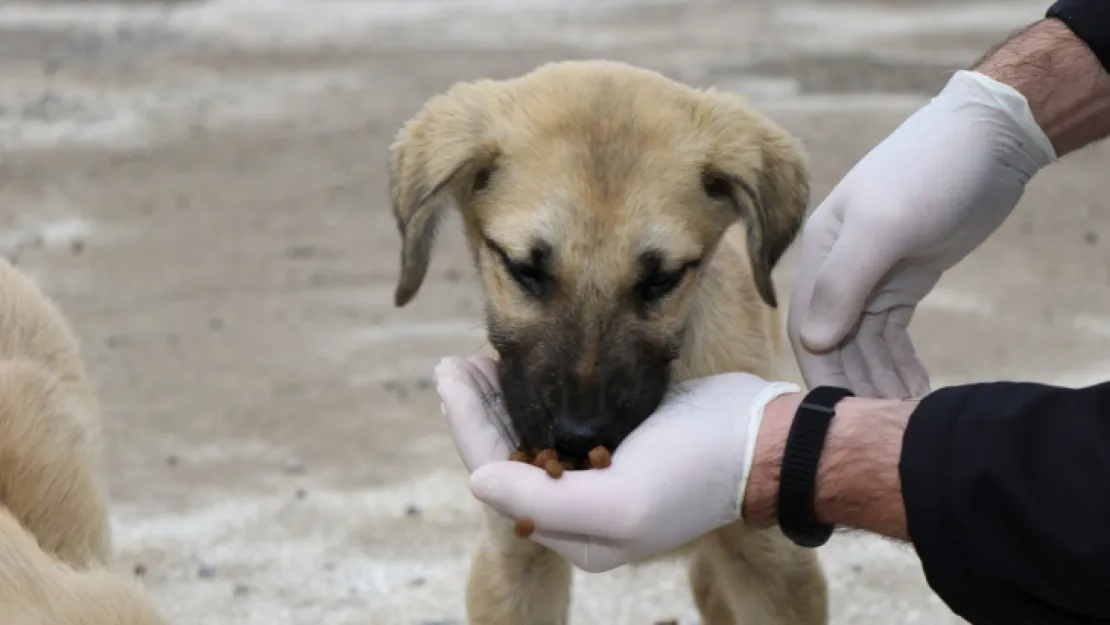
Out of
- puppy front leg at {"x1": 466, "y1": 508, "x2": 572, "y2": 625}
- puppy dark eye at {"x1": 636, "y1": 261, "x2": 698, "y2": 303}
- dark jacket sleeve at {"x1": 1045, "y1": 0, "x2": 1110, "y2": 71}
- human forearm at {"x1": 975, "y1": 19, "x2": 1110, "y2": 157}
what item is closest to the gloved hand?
puppy dark eye at {"x1": 636, "y1": 261, "x2": 698, "y2": 303}

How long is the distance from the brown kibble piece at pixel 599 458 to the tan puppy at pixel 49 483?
35.2 inches

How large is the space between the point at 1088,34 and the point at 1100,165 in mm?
6394

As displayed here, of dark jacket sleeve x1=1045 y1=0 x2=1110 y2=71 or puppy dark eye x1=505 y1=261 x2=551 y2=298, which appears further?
dark jacket sleeve x1=1045 y1=0 x2=1110 y2=71

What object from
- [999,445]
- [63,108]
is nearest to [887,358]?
[999,445]

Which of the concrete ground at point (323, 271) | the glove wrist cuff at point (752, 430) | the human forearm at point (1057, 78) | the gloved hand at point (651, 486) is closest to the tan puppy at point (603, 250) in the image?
the gloved hand at point (651, 486)

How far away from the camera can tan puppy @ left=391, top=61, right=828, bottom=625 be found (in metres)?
2.89

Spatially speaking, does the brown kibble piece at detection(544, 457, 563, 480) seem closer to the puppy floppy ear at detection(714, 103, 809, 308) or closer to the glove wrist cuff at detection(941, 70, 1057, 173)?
the puppy floppy ear at detection(714, 103, 809, 308)

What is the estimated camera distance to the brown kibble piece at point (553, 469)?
2.62 metres

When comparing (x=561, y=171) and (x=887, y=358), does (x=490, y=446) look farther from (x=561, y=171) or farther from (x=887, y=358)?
(x=887, y=358)

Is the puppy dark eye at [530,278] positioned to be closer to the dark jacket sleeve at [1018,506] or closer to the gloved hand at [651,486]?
the gloved hand at [651,486]

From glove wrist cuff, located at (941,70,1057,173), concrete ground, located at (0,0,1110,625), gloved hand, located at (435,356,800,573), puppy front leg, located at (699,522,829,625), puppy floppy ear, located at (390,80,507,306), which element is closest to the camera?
gloved hand, located at (435,356,800,573)

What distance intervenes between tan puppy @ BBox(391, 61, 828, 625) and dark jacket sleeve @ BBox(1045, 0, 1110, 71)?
680mm

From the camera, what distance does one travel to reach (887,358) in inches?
129

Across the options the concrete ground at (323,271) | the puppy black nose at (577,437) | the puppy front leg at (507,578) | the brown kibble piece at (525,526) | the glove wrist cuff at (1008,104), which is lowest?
the concrete ground at (323,271)
